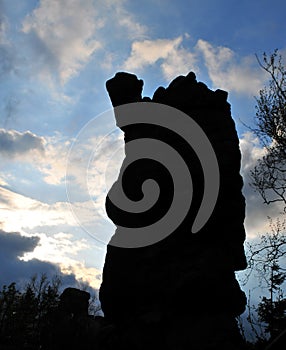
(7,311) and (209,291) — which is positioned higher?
(7,311)

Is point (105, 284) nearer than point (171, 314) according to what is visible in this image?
A: No

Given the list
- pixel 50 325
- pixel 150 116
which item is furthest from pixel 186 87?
pixel 50 325

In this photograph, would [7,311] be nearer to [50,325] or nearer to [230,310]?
[50,325]

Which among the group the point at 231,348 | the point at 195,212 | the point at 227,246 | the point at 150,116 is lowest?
the point at 231,348

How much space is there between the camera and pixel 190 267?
10266 mm

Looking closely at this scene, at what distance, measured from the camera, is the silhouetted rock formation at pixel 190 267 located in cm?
1002

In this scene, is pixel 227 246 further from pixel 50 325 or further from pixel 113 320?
pixel 50 325

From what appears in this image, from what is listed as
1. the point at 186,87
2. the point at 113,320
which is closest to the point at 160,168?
the point at 186,87

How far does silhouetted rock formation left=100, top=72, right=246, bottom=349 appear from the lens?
10016 millimetres

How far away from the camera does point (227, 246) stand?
433 inches

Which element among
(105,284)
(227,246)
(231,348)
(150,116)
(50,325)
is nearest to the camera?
(231,348)

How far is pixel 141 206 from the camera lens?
11914mm

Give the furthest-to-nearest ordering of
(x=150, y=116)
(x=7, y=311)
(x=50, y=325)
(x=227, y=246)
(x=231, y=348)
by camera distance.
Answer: (x=7, y=311), (x=50, y=325), (x=150, y=116), (x=227, y=246), (x=231, y=348)

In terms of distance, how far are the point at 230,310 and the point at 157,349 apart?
243 centimetres
